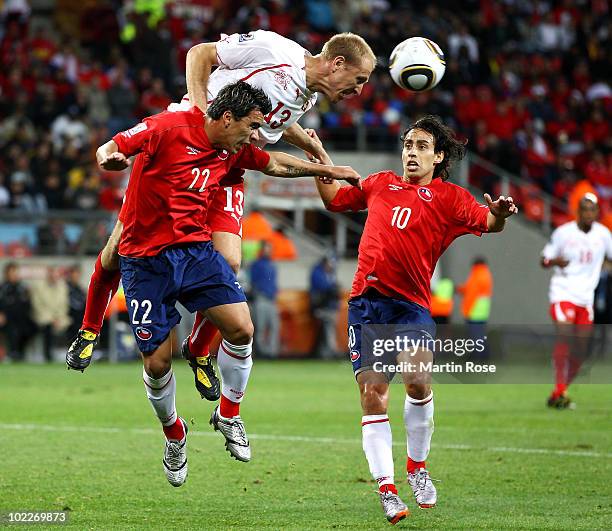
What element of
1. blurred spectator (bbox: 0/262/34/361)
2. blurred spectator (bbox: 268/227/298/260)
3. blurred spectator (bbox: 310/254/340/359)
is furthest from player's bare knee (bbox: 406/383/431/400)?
blurred spectator (bbox: 268/227/298/260)

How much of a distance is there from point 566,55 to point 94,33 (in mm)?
11543

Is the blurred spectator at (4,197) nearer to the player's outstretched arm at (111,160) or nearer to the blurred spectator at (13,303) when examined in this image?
the blurred spectator at (13,303)

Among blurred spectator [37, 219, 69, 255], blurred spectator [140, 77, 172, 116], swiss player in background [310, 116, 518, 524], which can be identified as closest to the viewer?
swiss player in background [310, 116, 518, 524]

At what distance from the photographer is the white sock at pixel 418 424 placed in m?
8.39

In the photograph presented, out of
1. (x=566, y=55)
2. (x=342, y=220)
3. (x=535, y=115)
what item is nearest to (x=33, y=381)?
(x=342, y=220)

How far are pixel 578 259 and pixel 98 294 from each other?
25.1ft

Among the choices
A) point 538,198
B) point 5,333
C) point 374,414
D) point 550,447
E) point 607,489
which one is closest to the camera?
point 374,414

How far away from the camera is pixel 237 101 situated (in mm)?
8109

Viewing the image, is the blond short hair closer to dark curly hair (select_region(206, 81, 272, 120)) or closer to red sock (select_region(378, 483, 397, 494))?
dark curly hair (select_region(206, 81, 272, 120))

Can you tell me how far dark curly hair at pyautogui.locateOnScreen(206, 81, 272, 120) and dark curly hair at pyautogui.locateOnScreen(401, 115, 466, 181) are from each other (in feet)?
3.55

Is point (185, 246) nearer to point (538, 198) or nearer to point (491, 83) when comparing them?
point (538, 198)

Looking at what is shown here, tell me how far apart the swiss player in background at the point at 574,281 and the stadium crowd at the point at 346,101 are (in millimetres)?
9284

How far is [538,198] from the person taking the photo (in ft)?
82.7

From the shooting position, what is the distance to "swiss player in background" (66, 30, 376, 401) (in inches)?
341
